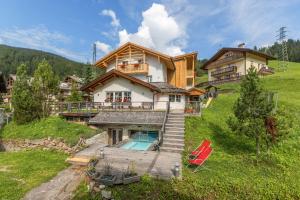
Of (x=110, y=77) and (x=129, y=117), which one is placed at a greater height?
(x=110, y=77)

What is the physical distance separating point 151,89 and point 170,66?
8354 millimetres

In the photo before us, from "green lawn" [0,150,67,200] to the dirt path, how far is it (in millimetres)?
416

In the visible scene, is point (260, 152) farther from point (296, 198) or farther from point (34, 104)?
point (34, 104)

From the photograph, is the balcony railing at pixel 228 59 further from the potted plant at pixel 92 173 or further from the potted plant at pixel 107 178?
the potted plant at pixel 92 173

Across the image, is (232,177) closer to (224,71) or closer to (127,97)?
(127,97)

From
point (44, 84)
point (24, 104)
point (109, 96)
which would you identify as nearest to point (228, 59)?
point (109, 96)

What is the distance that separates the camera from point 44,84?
22969mm

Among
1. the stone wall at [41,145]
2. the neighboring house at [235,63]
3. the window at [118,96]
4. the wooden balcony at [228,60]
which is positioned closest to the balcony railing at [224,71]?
the neighboring house at [235,63]

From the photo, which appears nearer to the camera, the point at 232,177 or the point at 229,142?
the point at 232,177

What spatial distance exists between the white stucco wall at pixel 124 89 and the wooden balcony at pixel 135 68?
11.3 ft

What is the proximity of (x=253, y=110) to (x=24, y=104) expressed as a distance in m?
22.3

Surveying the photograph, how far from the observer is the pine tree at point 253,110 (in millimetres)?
11750

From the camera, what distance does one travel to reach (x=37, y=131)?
765 inches

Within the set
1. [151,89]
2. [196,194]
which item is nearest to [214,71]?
[151,89]
